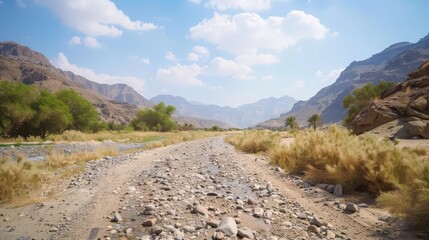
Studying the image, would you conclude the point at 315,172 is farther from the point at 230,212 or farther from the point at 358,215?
the point at 230,212

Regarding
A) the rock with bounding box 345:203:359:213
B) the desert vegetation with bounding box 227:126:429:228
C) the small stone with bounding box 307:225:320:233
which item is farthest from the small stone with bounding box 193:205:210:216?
the desert vegetation with bounding box 227:126:429:228

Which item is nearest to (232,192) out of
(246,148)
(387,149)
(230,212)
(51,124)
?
(230,212)

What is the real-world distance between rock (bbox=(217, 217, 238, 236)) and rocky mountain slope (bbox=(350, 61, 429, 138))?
15273 mm

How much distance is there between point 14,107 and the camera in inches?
1407

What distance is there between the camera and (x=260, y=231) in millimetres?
4988

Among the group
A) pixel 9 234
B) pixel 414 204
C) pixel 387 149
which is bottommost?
pixel 9 234

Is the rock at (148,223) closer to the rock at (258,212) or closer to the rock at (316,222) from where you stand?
the rock at (258,212)

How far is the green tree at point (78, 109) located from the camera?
48344 millimetres

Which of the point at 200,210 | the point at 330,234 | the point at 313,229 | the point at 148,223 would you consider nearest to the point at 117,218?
the point at 148,223

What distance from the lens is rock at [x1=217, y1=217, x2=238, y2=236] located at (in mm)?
4706

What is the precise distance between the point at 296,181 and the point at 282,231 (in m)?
4.28

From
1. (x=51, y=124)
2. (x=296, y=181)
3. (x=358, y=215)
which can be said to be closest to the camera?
(x=358, y=215)

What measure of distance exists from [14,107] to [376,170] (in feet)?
138

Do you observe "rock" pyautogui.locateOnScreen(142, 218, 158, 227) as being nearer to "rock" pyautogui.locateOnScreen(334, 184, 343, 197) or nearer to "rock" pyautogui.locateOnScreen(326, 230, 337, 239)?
"rock" pyautogui.locateOnScreen(326, 230, 337, 239)
